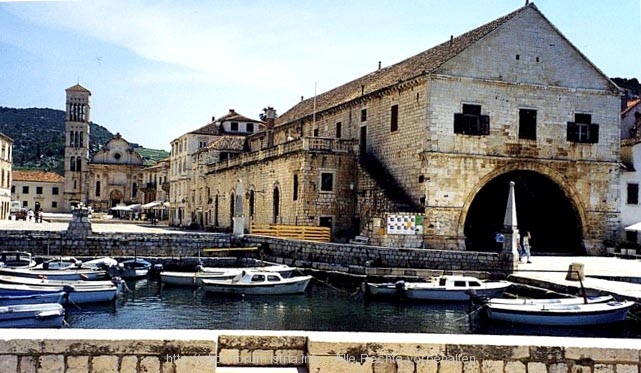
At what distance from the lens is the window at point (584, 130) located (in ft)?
106

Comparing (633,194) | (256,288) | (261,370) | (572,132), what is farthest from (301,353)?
(633,194)

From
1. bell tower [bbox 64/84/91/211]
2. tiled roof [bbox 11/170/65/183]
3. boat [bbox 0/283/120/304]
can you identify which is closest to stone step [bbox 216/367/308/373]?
boat [bbox 0/283/120/304]

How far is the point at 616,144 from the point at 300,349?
3115cm

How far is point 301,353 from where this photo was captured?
6062 mm

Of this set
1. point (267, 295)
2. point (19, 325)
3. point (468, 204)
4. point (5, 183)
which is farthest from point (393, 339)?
point (5, 183)

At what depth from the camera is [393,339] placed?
5.91m

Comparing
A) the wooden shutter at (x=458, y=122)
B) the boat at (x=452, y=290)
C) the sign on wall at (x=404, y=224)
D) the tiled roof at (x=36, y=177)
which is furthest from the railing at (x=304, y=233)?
the tiled roof at (x=36, y=177)

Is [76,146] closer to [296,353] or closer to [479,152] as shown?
[479,152]

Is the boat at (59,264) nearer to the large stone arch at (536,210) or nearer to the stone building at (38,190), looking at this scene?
the large stone arch at (536,210)

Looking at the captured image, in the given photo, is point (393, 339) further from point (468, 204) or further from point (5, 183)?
point (5, 183)

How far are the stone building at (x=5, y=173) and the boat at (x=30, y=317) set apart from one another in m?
45.5

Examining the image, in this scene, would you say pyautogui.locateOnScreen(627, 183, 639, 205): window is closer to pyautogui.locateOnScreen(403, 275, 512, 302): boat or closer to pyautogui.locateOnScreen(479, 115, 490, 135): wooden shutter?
pyautogui.locateOnScreen(479, 115, 490, 135): wooden shutter

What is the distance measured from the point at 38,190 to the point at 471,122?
7698 centimetres

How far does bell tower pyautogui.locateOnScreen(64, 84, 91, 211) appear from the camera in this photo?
91438mm
